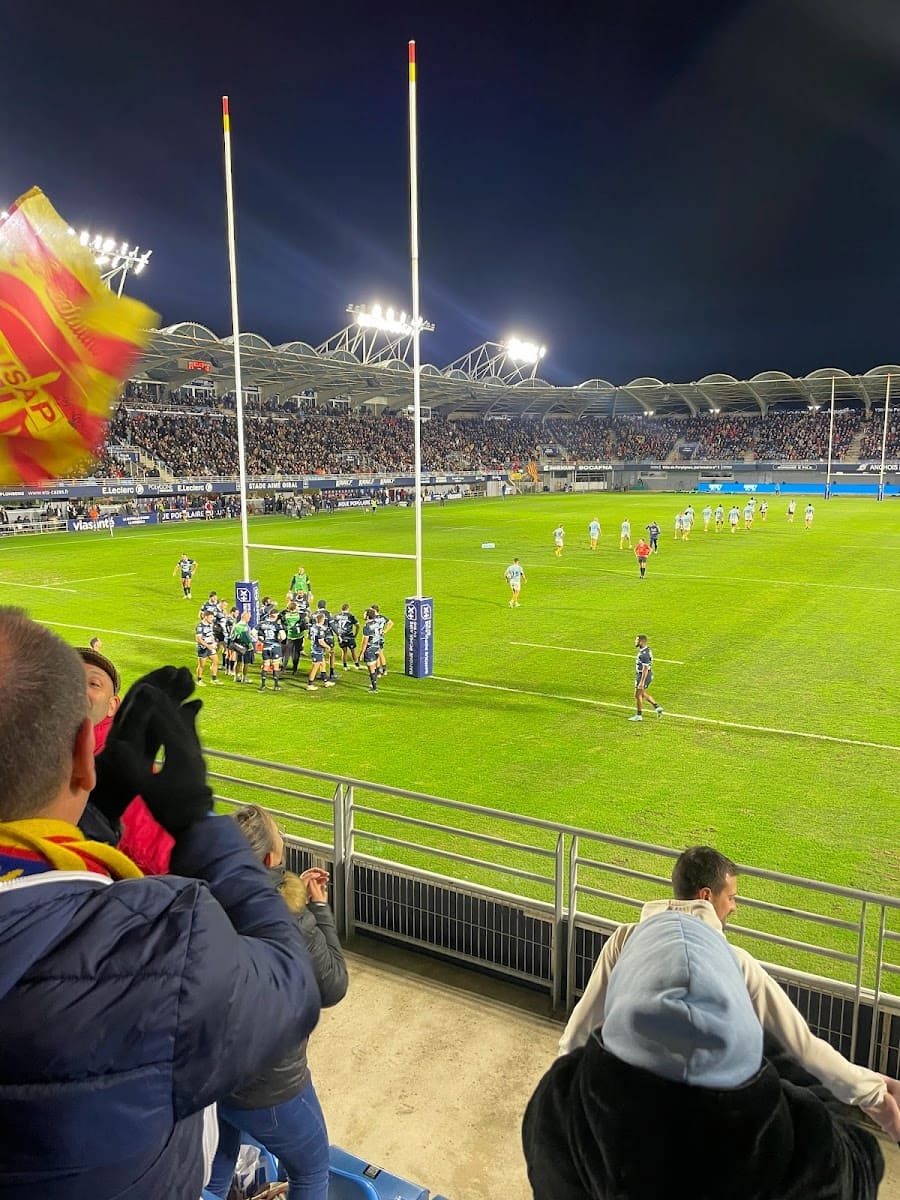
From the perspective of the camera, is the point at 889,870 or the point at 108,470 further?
the point at 108,470

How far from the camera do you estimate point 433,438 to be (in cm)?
8494

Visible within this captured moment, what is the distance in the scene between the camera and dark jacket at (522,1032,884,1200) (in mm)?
1640

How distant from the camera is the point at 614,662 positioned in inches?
675

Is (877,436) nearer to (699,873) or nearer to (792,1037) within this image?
(699,873)

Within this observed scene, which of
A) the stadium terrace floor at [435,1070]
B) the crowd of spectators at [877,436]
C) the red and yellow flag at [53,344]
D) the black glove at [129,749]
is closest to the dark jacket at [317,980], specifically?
the black glove at [129,749]

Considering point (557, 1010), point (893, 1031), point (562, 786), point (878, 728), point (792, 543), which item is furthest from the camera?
point (792, 543)

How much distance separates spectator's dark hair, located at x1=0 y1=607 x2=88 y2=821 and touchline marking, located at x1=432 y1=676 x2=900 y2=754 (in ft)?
41.2

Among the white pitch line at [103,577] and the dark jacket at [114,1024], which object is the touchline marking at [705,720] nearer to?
the dark jacket at [114,1024]

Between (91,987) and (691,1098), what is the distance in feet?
3.70

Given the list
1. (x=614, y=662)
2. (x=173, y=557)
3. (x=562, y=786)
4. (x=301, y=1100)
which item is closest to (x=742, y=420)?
(x=173, y=557)

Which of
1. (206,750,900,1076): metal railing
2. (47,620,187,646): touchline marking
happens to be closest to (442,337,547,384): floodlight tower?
(47,620,187,646): touchline marking

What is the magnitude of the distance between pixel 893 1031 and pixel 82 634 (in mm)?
18587

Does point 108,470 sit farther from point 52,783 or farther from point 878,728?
point 52,783

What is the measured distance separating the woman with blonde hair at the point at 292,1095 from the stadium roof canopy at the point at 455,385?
4108cm
